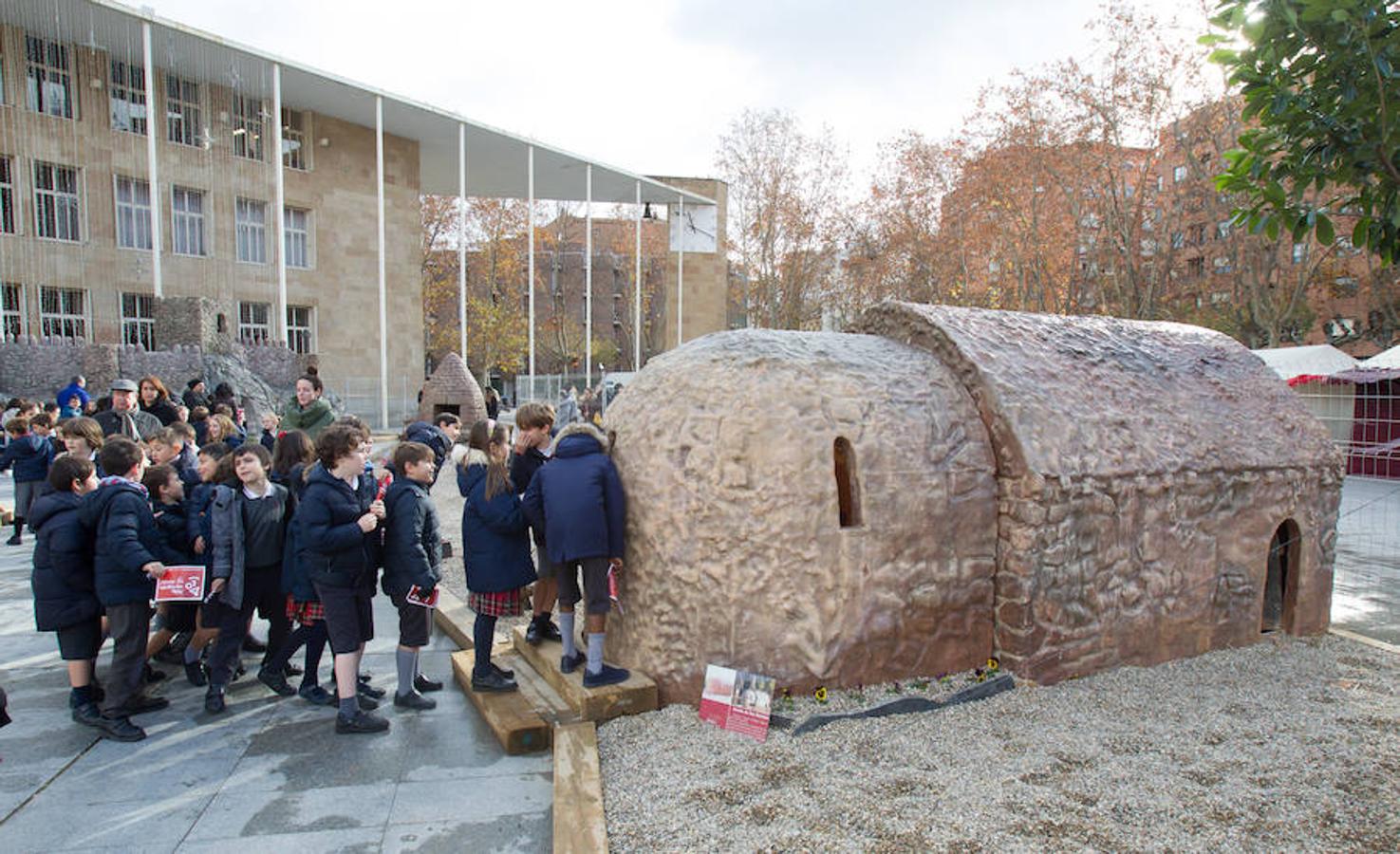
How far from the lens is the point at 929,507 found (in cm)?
472

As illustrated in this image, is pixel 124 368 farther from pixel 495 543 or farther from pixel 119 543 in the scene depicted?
pixel 495 543

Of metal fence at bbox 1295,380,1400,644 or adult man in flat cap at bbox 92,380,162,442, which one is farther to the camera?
adult man in flat cap at bbox 92,380,162,442

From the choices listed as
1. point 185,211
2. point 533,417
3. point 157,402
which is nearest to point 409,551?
point 533,417

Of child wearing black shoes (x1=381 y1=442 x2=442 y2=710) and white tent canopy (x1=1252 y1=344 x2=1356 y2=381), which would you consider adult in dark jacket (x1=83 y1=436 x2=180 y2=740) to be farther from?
white tent canopy (x1=1252 y1=344 x2=1356 y2=381)

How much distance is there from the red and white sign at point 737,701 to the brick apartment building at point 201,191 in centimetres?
1880

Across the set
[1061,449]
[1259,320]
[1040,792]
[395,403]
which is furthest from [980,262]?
[1040,792]

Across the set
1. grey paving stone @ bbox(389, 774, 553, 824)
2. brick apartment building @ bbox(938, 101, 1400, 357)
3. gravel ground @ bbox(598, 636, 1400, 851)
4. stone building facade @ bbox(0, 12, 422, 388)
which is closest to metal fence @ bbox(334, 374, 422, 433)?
stone building facade @ bbox(0, 12, 422, 388)

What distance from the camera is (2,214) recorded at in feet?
61.5

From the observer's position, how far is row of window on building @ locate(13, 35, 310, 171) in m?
19.1

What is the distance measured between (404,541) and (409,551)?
7 centimetres

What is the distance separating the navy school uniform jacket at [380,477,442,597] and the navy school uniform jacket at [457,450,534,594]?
0.24 m

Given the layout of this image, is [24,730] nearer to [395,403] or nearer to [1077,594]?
[1077,594]

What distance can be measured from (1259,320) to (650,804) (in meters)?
22.1

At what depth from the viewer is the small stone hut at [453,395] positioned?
1543 cm
